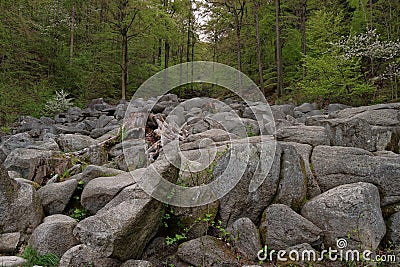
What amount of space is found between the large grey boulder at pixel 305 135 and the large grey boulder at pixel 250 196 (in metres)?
1.84

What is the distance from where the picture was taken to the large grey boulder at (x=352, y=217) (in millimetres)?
4121

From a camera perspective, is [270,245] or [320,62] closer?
[270,245]

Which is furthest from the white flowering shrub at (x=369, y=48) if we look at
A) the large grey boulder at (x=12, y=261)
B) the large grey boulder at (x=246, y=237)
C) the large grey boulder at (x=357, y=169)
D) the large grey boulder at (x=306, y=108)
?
the large grey boulder at (x=12, y=261)

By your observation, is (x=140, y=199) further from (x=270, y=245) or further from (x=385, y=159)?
(x=385, y=159)

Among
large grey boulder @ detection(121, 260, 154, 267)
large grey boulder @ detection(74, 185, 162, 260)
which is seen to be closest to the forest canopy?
large grey boulder @ detection(74, 185, 162, 260)

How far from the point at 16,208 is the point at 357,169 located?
4.98 metres

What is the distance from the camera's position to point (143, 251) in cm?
462

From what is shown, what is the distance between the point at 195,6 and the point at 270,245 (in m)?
23.6

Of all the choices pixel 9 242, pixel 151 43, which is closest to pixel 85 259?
pixel 9 242

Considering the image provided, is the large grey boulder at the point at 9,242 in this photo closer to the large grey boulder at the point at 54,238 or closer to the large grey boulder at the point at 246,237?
the large grey boulder at the point at 54,238

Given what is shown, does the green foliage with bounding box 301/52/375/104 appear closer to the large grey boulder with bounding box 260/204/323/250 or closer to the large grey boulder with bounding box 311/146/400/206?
the large grey boulder with bounding box 311/146/400/206

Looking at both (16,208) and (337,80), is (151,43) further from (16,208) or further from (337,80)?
(16,208)

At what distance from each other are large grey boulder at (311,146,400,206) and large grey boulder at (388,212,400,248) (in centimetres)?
24

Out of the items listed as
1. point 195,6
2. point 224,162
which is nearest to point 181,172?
point 224,162
